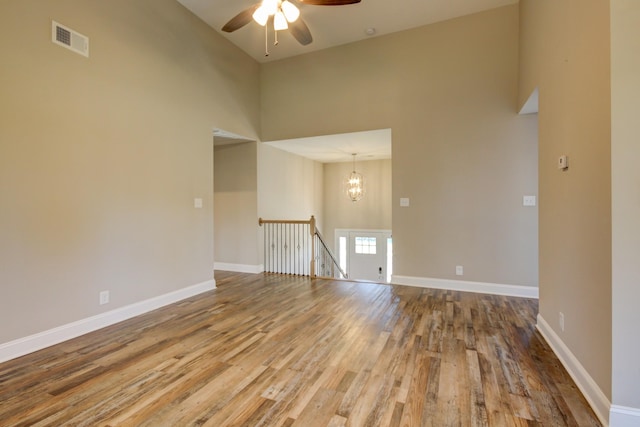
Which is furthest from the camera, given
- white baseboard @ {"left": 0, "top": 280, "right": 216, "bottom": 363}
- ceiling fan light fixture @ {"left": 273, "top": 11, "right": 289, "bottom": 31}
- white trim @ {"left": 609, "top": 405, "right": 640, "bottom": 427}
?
ceiling fan light fixture @ {"left": 273, "top": 11, "right": 289, "bottom": 31}

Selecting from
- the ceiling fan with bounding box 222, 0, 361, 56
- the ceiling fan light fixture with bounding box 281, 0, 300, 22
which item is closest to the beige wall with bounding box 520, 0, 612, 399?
the ceiling fan with bounding box 222, 0, 361, 56

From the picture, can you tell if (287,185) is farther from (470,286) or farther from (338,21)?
(470,286)

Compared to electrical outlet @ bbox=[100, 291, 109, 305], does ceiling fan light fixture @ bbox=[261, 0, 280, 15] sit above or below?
above

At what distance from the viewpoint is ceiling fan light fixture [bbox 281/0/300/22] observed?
9.19 feet

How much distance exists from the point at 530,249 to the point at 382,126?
276cm

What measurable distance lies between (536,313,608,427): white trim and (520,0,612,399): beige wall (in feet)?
0.16

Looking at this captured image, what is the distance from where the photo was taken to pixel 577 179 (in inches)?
79.7

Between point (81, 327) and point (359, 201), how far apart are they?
22.7ft

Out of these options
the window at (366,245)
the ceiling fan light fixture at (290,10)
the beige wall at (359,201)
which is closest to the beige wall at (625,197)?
the ceiling fan light fixture at (290,10)

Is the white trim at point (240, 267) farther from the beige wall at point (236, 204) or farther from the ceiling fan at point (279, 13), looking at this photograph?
the ceiling fan at point (279, 13)

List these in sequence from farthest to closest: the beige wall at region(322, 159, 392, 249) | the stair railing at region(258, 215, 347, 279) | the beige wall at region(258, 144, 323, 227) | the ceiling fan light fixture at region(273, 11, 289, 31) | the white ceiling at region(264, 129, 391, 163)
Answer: the beige wall at region(322, 159, 392, 249) → the beige wall at region(258, 144, 323, 227) → the stair railing at region(258, 215, 347, 279) → the white ceiling at region(264, 129, 391, 163) → the ceiling fan light fixture at region(273, 11, 289, 31)

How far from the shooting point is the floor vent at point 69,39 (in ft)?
8.76

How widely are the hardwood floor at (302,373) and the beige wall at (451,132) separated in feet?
3.38

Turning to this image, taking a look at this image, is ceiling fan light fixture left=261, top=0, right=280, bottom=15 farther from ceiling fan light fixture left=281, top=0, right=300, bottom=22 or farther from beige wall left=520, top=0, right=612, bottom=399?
beige wall left=520, top=0, right=612, bottom=399
